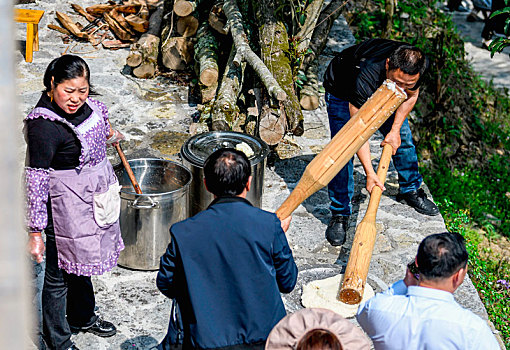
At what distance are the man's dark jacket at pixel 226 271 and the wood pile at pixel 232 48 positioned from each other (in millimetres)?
3788

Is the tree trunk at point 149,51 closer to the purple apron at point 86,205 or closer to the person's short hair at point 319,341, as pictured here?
the purple apron at point 86,205

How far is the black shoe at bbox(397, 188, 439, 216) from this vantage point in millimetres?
6520

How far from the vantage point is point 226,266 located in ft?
9.69

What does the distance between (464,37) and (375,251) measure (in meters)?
7.92

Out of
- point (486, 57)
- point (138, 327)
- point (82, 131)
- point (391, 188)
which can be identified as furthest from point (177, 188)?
point (486, 57)

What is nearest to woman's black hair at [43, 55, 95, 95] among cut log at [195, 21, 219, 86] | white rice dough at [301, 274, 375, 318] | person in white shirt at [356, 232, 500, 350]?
person in white shirt at [356, 232, 500, 350]

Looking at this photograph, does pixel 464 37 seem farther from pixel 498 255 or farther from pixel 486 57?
pixel 498 255

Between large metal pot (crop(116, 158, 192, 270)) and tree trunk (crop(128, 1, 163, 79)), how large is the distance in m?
3.46

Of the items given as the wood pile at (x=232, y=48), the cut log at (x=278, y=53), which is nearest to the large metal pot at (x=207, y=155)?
the wood pile at (x=232, y=48)

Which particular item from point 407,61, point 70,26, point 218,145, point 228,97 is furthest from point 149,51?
A: point 407,61

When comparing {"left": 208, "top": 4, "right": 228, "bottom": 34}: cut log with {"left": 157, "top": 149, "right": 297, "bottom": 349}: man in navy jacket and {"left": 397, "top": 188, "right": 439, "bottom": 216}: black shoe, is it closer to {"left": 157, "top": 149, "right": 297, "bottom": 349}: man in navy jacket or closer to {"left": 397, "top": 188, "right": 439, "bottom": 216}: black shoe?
{"left": 397, "top": 188, "right": 439, "bottom": 216}: black shoe

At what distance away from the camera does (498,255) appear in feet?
23.8

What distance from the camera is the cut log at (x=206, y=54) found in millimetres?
7969

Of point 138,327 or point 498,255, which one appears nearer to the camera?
point 138,327
